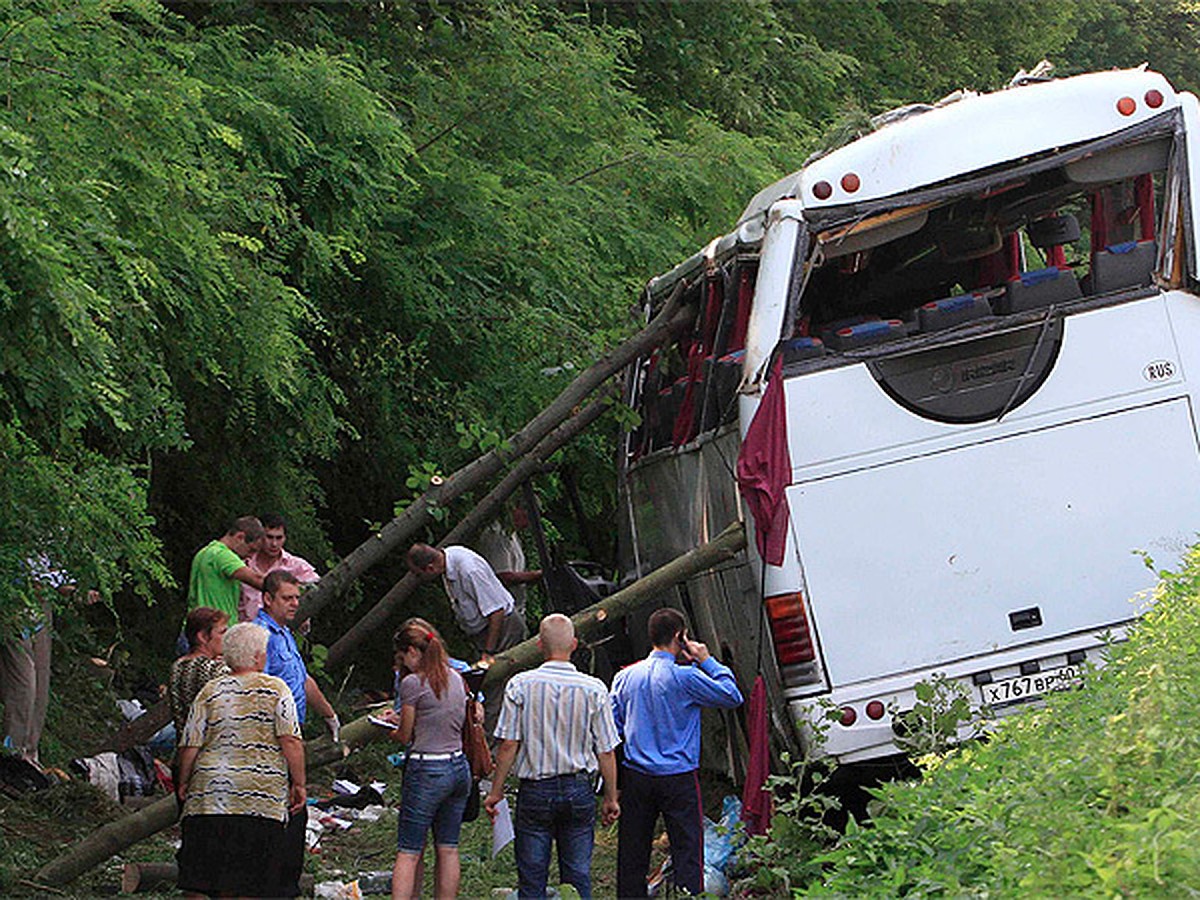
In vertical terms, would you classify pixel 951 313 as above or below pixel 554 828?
above

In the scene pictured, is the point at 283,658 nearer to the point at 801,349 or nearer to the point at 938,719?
the point at 801,349

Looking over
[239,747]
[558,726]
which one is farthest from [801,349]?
[239,747]

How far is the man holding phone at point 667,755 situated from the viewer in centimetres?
968

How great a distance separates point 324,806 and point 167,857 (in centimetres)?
191

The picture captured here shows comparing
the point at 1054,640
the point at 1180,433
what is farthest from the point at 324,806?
the point at 1180,433

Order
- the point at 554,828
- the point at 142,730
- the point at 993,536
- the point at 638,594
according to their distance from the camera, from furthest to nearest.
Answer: the point at 142,730
the point at 638,594
the point at 993,536
the point at 554,828

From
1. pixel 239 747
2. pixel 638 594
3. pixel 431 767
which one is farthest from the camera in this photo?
pixel 638 594

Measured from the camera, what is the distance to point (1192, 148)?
10.9 meters

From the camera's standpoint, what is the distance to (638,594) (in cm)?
1169

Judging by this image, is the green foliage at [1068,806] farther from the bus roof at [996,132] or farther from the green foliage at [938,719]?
the bus roof at [996,132]

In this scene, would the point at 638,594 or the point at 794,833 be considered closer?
the point at 794,833

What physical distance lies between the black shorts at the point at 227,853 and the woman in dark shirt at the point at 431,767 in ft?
3.47

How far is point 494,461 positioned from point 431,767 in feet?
11.8

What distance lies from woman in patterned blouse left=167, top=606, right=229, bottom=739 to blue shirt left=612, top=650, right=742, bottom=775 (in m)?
1.98
